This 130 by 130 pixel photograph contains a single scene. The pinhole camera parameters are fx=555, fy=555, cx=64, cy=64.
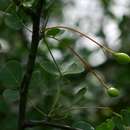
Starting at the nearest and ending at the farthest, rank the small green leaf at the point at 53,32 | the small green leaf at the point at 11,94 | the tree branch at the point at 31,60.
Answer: the tree branch at the point at 31,60 < the small green leaf at the point at 53,32 < the small green leaf at the point at 11,94

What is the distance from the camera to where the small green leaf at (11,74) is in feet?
4.74

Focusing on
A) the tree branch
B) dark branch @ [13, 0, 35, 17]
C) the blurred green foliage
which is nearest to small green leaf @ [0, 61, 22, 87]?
the blurred green foliage

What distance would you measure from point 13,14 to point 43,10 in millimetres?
101

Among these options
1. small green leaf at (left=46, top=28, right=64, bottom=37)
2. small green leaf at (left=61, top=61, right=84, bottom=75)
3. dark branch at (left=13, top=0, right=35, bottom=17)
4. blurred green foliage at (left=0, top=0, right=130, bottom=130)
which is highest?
dark branch at (left=13, top=0, right=35, bottom=17)

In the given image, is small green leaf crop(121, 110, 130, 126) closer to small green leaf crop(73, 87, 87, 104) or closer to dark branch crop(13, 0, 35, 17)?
small green leaf crop(73, 87, 87, 104)

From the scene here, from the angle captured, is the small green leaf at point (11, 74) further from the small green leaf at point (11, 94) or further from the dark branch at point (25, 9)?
the dark branch at point (25, 9)

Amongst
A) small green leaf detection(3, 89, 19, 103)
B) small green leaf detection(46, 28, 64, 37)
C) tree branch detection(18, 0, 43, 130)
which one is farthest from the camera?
small green leaf detection(3, 89, 19, 103)

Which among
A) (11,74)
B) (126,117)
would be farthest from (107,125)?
(11,74)

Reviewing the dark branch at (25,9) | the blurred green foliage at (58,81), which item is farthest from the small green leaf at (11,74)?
the dark branch at (25,9)

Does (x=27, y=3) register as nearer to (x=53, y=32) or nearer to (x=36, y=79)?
(x=53, y=32)

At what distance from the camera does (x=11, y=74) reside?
1459 mm

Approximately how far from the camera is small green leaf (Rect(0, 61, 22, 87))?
56.9 inches

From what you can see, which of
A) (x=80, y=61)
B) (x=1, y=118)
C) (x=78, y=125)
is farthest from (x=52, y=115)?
(x=1, y=118)

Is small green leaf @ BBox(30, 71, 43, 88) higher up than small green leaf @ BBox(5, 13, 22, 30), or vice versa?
small green leaf @ BBox(5, 13, 22, 30)
